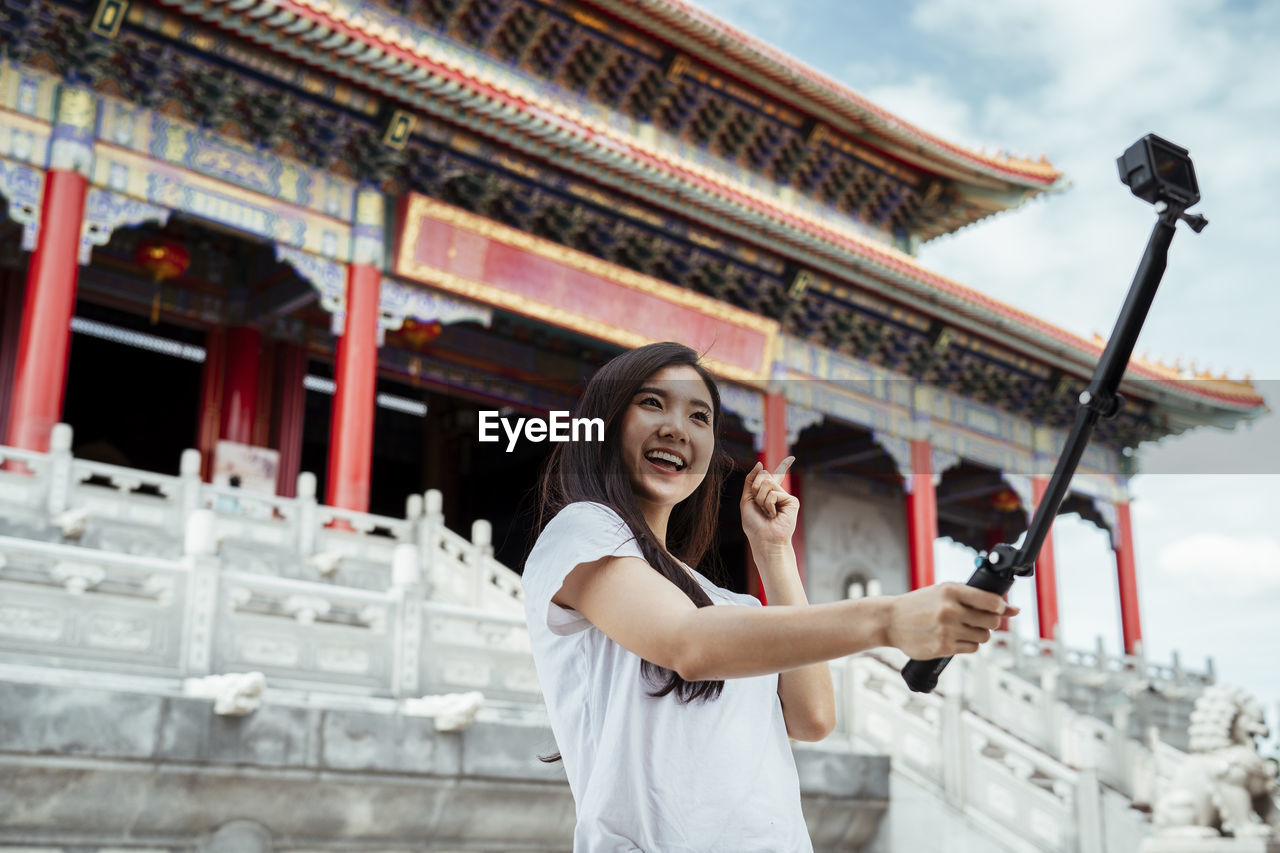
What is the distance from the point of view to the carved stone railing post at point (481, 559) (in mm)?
7437

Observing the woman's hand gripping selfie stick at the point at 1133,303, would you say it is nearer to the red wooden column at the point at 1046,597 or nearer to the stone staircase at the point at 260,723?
the stone staircase at the point at 260,723

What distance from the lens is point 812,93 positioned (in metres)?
13.5

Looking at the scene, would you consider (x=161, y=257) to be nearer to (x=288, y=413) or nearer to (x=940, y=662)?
(x=288, y=413)

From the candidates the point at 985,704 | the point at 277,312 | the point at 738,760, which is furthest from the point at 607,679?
the point at 277,312

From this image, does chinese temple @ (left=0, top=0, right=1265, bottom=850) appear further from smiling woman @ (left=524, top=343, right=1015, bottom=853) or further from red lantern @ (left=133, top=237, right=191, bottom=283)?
smiling woman @ (left=524, top=343, right=1015, bottom=853)

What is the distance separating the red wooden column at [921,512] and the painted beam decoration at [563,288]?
8.20 ft

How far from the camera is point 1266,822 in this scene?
5832mm

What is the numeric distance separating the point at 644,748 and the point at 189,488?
21.5 feet

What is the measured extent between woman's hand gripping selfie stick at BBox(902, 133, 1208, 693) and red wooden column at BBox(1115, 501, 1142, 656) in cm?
1564

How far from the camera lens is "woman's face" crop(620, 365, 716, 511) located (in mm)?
1406

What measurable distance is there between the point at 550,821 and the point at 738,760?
4284 mm

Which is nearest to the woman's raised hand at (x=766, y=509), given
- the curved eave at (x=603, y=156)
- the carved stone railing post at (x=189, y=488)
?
the carved stone railing post at (x=189, y=488)

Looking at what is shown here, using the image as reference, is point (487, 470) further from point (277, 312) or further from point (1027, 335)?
point (1027, 335)

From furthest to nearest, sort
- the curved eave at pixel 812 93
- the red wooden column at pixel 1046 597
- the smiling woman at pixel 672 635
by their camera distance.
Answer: the red wooden column at pixel 1046 597 → the curved eave at pixel 812 93 → the smiling woman at pixel 672 635
